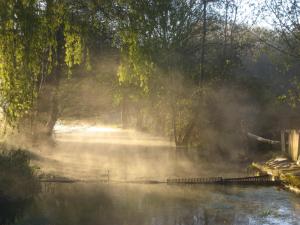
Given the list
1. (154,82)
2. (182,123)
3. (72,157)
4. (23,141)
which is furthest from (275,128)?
(23,141)

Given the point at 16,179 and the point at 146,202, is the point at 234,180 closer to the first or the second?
the point at 146,202

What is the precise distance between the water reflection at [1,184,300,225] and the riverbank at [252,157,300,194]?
85 centimetres

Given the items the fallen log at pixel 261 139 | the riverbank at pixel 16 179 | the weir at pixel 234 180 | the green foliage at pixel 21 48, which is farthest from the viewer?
the fallen log at pixel 261 139

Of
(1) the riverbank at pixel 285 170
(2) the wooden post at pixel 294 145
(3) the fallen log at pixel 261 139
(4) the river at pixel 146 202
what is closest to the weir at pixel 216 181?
(1) the riverbank at pixel 285 170

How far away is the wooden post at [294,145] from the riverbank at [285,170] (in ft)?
1.21

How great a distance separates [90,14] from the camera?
11883mm

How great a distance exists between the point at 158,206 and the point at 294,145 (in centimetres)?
1109

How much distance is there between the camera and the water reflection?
1364 centimetres

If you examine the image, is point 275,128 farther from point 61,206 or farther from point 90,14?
point 90,14

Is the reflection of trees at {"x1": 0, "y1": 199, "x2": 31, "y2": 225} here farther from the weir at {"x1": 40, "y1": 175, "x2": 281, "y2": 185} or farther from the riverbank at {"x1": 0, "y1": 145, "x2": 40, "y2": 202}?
the weir at {"x1": 40, "y1": 175, "x2": 281, "y2": 185}

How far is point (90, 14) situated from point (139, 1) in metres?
1.37

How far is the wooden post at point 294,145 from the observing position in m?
23.4

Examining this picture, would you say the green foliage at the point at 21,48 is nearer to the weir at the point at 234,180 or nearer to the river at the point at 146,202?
the river at the point at 146,202

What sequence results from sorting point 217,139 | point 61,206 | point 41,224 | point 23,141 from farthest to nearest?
point 217,139 → point 23,141 → point 61,206 → point 41,224
